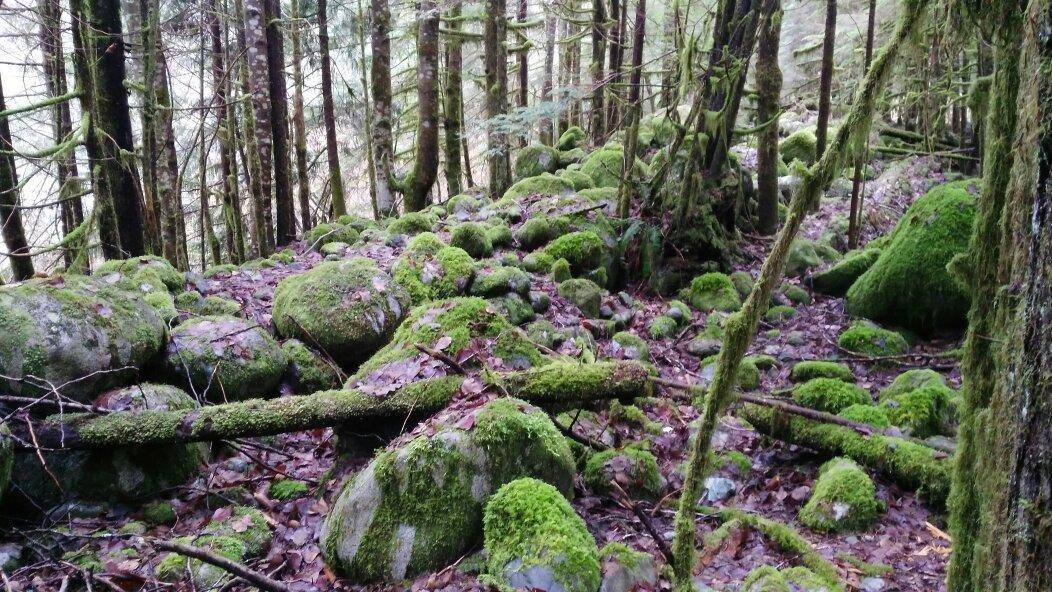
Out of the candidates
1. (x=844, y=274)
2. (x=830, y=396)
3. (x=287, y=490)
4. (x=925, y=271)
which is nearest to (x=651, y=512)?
(x=830, y=396)

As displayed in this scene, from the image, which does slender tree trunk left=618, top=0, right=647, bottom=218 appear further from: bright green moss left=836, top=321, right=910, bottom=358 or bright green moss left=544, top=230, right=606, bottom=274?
bright green moss left=836, top=321, right=910, bottom=358

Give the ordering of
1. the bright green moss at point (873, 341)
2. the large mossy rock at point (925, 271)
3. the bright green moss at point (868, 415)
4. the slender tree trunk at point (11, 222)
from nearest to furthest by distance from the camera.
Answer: the bright green moss at point (868, 415), the bright green moss at point (873, 341), the large mossy rock at point (925, 271), the slender tree trunk at point (11, 222)

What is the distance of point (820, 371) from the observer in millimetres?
6070

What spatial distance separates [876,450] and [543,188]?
7.21m

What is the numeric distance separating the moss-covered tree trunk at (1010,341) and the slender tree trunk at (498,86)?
37.0 ft

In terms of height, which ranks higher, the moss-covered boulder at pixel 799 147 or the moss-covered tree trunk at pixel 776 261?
the moss-covered boulder at pixel 799 147

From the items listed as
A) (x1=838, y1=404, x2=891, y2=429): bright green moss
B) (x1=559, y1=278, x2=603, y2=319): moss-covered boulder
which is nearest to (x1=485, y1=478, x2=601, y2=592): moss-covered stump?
(x1=838, y1=404, x2=891, y2=429): bright green moss

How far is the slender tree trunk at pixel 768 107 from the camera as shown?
922 cm

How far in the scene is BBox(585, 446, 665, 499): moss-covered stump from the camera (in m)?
4.28

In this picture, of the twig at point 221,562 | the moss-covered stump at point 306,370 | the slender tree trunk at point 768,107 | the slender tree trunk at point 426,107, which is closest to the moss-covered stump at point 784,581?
the twig at point 221,562

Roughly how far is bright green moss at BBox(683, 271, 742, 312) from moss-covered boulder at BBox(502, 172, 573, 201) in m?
2.85

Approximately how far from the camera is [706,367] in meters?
6.52

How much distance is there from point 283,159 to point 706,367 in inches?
373

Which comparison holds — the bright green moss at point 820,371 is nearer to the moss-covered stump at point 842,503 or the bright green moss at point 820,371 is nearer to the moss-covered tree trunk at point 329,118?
the moss-covered stump at point 842,503
